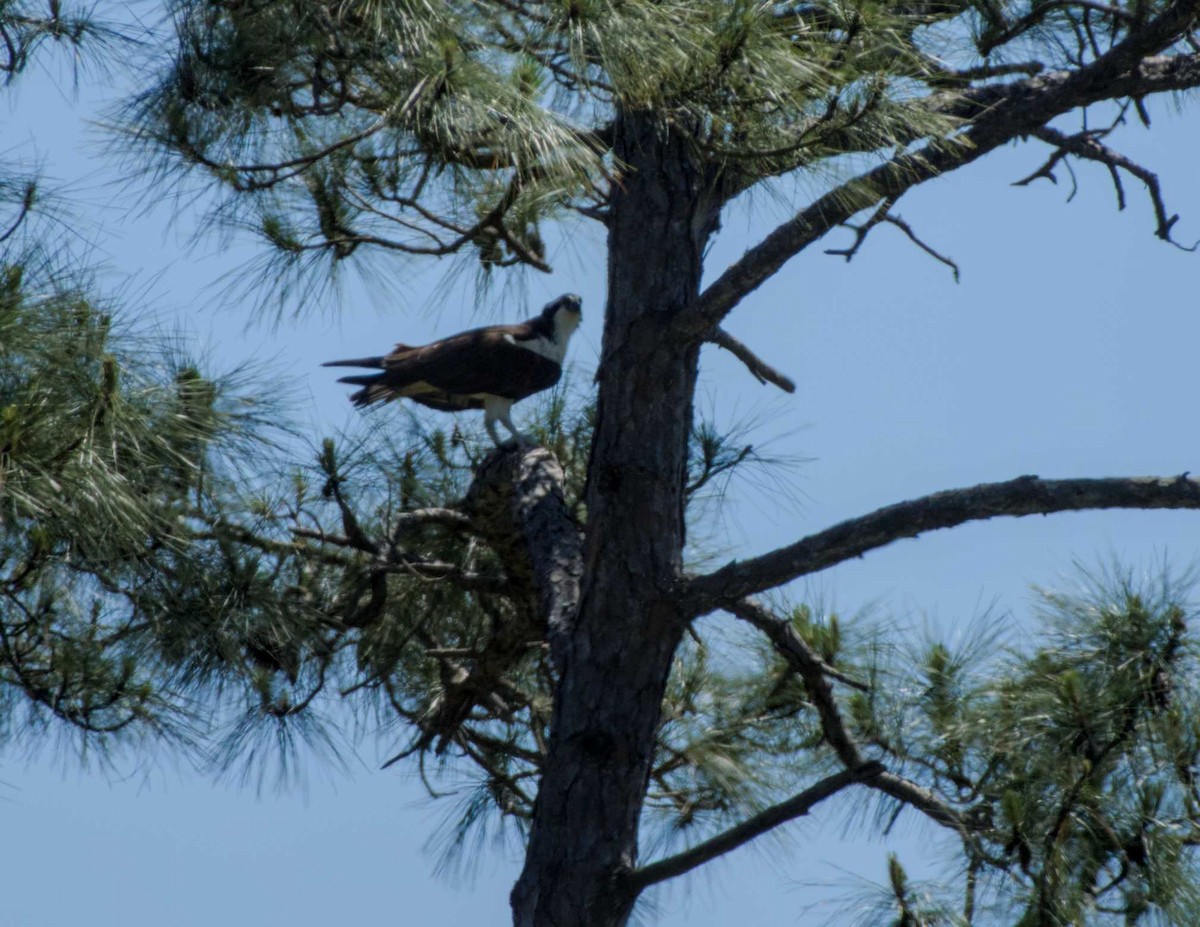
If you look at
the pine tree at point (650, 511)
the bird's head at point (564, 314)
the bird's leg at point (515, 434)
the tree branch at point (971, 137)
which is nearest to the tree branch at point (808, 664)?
the pine tree at point (650, 511)

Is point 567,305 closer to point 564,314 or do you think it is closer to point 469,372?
point 564,314

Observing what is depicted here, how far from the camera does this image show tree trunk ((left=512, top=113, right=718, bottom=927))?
9.09ft

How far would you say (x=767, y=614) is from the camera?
9.56 feet

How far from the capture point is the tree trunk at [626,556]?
2771mm

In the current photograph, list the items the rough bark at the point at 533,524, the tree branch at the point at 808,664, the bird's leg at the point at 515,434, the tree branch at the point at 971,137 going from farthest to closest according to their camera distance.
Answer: the bird's leg at the point at 515,434 → the rough bark at the point at 533,524 → the tree branch at the point at 808,664 → the tree branch at the point at 971,137

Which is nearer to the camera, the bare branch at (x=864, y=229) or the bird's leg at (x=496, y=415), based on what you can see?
the bare branch at (x=864, y=229)

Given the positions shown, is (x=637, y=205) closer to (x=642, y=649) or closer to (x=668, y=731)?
(x=642, y=649)

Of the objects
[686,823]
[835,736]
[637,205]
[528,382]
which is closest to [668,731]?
[686,823]

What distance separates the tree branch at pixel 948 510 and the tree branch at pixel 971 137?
0.50 metres

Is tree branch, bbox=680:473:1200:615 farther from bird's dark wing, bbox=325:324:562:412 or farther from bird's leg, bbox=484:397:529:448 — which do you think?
bird's dark wing, bbox=325:324:562:412

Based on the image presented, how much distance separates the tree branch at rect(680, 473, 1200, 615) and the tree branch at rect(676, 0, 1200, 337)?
1.65ft

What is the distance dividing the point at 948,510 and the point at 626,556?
722 millimetres

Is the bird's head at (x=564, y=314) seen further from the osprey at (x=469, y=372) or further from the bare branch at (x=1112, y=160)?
the bare branch at (x=1112, y=160)

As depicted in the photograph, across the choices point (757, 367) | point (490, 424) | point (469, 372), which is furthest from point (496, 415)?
point (757, 367)
